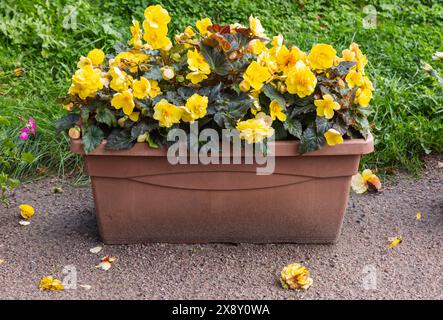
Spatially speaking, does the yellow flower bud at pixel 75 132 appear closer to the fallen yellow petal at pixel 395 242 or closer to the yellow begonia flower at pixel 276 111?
the yellow begonia flower at pixel 276 111

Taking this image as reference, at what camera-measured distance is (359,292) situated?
2.67 meters

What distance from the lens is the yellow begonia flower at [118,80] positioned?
2.66 meters

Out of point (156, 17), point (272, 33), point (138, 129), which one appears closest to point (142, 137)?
point (138, 129)

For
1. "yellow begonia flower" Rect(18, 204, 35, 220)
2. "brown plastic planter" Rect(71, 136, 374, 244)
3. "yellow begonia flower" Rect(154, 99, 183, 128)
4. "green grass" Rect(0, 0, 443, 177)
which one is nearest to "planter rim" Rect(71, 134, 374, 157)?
"brown plastic planter" Rect(71, 136, 374, 244)

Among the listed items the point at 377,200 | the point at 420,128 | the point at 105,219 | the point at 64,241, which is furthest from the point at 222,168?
the point at 420,128

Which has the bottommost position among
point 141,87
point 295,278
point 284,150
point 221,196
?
point 295,278

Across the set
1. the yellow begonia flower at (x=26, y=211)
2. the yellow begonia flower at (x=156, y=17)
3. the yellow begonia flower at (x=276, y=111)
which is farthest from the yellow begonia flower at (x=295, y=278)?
the yellow begonia flower at (x=26, y=211)

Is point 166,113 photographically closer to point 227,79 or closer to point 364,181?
point 227,79

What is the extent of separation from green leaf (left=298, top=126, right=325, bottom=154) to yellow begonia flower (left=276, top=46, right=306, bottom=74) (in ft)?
0.84

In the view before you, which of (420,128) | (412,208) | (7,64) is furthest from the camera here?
(7,64)

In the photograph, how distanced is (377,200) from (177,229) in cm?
106

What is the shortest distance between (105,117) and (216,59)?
1.52 feet

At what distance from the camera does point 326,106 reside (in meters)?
2.68

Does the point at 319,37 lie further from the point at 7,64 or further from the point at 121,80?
the point at 121,80
